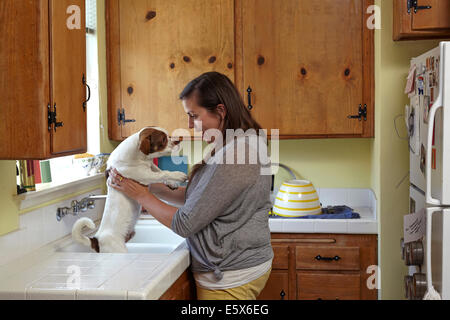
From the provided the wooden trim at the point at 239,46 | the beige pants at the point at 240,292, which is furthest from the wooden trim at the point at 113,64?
the beige pants at the point at 240,292

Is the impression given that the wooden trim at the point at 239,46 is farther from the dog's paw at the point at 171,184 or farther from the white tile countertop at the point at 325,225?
the dog's paw at the point at 171,184

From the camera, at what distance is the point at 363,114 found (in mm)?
2789

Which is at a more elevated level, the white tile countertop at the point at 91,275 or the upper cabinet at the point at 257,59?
the upper cabinet at the point at 257,59

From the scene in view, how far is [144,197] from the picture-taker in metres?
1.86

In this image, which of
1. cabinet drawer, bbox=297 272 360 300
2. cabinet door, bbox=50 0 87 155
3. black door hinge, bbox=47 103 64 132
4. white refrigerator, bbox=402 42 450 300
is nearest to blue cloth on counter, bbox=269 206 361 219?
cabinet drawer, bbox=297 272 360 300

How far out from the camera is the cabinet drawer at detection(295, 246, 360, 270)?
104 inches

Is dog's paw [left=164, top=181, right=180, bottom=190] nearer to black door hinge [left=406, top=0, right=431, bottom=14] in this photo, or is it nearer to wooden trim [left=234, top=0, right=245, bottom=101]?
wooden trim [left=234, top=0, right=245, bottom=101]

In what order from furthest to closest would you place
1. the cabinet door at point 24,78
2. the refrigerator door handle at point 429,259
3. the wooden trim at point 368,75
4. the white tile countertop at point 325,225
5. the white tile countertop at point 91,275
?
1. the wooden trim at point 368,75
2. the white tile countertop at point 325,225
3. the refrigerator door handle at point 429,259
4. the cabinet door at point 24,78
5. the white tile countertop at point 91,275

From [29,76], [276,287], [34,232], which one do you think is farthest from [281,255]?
[29,76]

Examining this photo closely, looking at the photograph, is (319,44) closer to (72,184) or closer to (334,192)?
(334,192)

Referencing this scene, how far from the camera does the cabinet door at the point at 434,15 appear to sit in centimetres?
220

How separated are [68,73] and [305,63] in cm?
147

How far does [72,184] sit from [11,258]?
56 centimetres

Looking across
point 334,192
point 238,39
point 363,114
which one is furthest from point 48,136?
point 334,192
